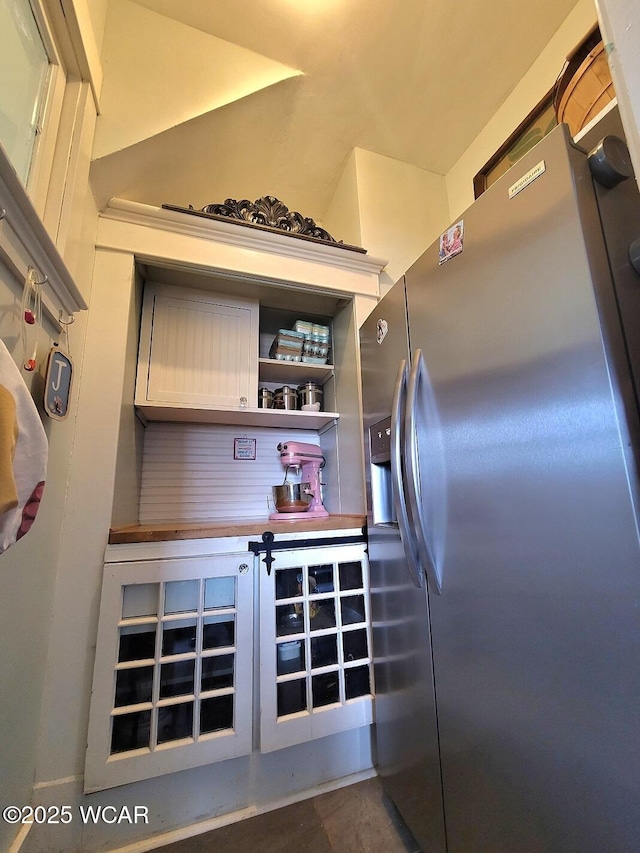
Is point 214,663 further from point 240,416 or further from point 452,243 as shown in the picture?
point 452,243

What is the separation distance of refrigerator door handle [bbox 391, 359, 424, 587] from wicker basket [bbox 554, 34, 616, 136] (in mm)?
746

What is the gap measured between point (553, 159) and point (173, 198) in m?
1.95

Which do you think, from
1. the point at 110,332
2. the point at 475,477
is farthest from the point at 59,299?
the point at 475,477

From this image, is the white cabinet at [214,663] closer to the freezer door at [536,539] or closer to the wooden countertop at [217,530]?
the wooden countertop at [217,530]

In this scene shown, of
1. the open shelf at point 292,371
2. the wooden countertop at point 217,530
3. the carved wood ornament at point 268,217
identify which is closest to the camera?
the wooden countertop at point 217,530

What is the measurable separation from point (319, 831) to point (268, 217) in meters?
2.42

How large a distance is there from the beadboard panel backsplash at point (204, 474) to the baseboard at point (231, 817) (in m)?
1.08

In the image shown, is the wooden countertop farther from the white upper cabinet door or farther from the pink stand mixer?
the white upper cabinet door

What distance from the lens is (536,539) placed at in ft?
2.00

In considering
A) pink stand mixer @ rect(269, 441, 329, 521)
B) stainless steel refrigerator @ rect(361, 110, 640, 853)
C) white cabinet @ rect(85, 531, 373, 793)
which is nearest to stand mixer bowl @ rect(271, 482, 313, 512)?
pink stand mixer @ rect(269, 441, 329, 521)

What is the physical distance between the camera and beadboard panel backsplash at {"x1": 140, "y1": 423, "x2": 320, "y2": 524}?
5.67 ft

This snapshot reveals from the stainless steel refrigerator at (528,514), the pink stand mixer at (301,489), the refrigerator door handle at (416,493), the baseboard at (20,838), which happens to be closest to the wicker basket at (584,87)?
the stainless steel refrigerator at (528,514)

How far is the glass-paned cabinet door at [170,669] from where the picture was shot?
3.30ft

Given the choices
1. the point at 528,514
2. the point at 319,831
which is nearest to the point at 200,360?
the point at 528,514
